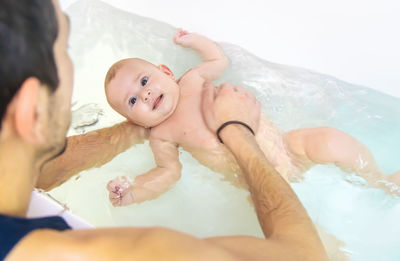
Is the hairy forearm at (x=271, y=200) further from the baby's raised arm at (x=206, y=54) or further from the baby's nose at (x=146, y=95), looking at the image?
the baby's raised arm at (x=206, y=54)

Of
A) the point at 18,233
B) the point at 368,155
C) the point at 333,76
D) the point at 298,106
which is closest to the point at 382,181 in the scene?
the point at 368,155

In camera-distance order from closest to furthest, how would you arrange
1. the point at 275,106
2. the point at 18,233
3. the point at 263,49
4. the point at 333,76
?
the point at 18,233, the point at 275,106, the point at 333,76, the point at 263,49

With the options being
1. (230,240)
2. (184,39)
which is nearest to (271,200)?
(230,240)

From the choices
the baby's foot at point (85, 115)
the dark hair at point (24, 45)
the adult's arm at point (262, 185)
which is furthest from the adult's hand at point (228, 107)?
the dark hair at point (24, 45)

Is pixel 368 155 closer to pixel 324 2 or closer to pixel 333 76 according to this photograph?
pixel 333 76

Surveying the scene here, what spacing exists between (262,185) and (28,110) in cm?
60

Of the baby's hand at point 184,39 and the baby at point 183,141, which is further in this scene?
the baby's hand at point 184,39

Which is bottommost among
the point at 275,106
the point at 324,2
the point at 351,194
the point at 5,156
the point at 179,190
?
the point at 179,190

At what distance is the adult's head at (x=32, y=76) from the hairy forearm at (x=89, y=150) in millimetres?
627

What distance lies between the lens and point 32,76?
543 millimetres

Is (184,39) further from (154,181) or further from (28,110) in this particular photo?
(28,110)

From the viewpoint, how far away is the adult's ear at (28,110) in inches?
20.9

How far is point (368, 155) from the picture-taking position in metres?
1.27

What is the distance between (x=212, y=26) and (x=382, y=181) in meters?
1.18
